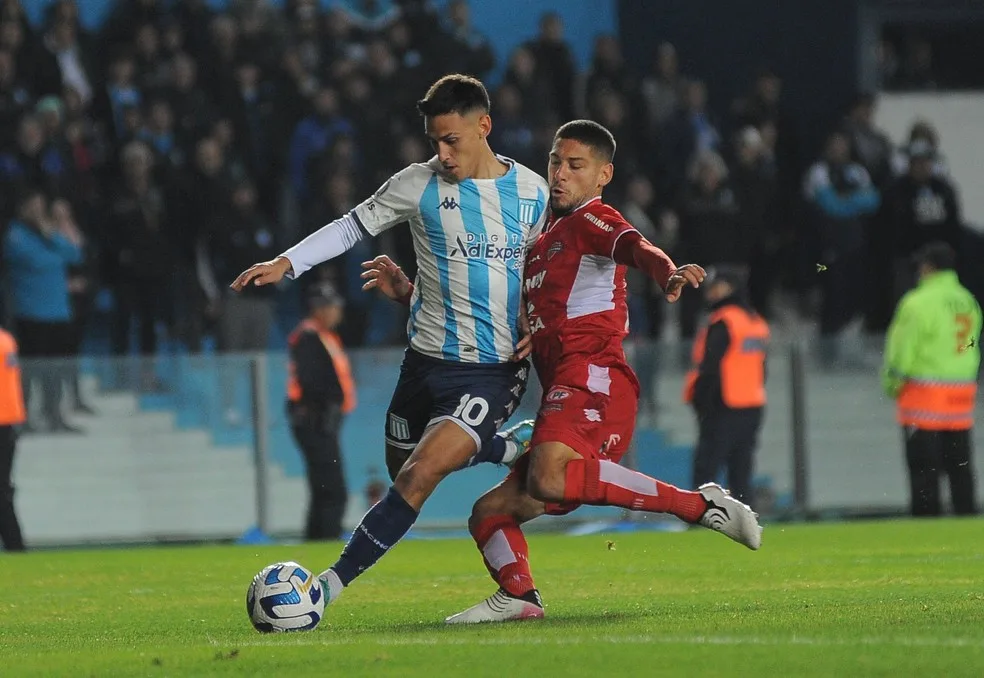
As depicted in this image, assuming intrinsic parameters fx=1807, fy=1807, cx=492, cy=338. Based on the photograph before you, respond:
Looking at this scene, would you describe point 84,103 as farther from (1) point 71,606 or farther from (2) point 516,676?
(2) point 516,676

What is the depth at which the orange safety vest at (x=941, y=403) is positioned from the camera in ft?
49.7

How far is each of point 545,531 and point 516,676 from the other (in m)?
10.4

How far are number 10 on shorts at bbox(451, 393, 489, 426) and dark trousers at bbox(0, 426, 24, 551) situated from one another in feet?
26.1

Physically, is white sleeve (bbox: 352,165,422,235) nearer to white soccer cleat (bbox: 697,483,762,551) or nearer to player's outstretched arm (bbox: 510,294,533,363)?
player's outstretched arm (bbox: 510,294,533,363)

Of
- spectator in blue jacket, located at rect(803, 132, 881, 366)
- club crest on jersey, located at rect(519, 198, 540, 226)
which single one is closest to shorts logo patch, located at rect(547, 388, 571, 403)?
club crest on jersey, located at rect(519, 198, 540, 226)

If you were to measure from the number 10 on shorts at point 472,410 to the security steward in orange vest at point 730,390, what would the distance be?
7.88 metres

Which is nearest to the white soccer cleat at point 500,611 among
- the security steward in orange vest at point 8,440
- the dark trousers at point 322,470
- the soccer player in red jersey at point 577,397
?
the soccer player in red jersey at point 577,397

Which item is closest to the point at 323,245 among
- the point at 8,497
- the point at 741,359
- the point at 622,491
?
the point at 622,491

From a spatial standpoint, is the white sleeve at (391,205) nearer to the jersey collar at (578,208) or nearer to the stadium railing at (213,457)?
the jersey collar at (578,208)

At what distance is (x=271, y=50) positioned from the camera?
1866cm

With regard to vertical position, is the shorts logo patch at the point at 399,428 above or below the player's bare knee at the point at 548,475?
above

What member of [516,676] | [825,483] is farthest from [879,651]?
[825,483]

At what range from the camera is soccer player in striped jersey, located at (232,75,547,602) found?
7254 mm

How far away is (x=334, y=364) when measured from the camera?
1530cm
